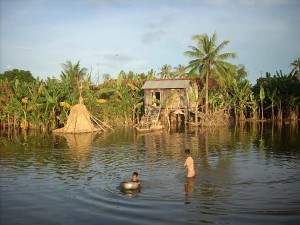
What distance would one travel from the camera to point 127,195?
1087cm

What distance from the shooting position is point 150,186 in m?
12.0

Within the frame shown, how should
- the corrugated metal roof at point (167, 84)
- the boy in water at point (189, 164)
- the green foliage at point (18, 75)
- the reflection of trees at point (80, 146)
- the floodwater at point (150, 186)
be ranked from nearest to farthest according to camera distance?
1. the floodwater at point (150, 186)
2. the boy in water at point (189, 164)
3. the reflection of trees at point (80, 146)
4. the corrugated metal roof at point (167, 84)
5. the green foliage at point (18, 75)

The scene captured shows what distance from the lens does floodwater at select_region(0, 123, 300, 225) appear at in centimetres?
898

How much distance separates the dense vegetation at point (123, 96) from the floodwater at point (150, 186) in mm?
11924

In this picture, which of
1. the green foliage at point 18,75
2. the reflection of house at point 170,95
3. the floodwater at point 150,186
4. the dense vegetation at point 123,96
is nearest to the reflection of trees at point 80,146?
the floodwater at point 150,186

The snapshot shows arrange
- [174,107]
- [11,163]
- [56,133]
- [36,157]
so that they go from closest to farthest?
1. [11,163]
2. [36,157]
3. [56,133]
4. [174,107]

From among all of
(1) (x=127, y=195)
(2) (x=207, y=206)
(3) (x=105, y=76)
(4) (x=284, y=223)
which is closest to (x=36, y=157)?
(1) (x=127, y=195)

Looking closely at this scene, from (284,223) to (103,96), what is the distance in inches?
1422

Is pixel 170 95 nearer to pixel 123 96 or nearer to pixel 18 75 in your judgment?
pixel 123 96

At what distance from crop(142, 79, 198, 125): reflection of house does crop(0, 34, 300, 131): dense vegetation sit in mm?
1065

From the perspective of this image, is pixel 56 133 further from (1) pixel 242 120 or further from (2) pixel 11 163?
(1) pixel 242 120

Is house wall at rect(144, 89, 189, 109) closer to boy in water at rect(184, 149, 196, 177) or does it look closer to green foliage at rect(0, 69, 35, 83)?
green foliage at rect(0, 69, 35, 83)

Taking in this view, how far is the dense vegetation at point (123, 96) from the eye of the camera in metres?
32.4

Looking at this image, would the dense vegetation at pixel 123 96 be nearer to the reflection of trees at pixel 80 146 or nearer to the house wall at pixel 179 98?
the house wall at pixel 179 98
